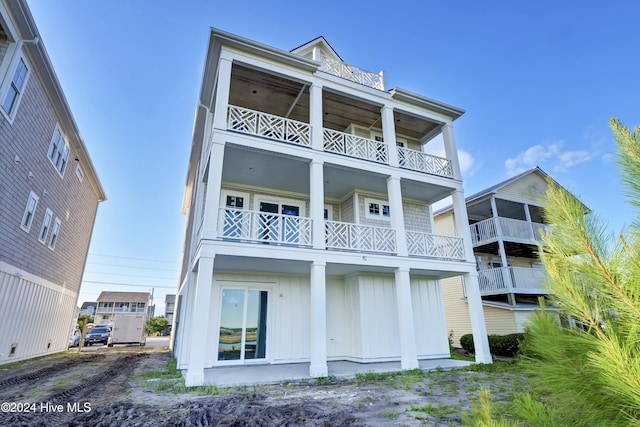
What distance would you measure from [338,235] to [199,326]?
4826 mm

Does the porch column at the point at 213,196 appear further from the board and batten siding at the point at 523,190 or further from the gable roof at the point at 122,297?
the gable roof at the point at 122,297

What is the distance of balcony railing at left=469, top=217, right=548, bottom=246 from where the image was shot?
53.5 ft

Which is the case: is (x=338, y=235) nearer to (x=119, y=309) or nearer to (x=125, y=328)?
(x=125, y=328)

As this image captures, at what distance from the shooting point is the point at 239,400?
5590mm

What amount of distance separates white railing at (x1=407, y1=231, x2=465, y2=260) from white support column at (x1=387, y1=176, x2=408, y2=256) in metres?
0.77

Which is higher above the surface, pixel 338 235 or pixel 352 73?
pixel 352 73

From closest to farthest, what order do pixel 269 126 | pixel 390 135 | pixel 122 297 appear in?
pixel 269 126, pixel 390 135, pixel 122 297

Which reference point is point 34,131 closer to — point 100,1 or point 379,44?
point 100,1

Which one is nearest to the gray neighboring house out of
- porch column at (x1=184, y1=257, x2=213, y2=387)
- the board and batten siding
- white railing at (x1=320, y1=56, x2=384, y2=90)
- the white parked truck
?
porch column at (x1=184, y1=257, x2=213, y2=387)

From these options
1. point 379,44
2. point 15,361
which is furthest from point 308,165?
point 15,361

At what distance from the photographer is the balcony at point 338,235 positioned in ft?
29.2

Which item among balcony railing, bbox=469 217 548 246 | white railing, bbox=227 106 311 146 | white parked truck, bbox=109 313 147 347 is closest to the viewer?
white railing, bbox=227 106 311 146

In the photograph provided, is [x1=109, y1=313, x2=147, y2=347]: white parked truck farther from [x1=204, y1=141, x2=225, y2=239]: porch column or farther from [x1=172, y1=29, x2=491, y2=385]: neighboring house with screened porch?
[x1=204, y1=141, x2=225, y2=239]: porch column

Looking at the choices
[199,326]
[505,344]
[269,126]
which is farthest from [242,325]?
[505,344]
